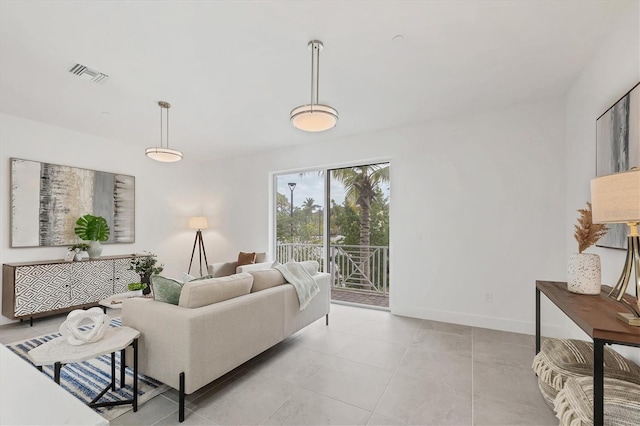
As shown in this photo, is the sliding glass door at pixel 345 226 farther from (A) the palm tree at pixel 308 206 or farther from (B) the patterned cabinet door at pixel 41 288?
(B) the patterned cabinet door at pixel 41 288

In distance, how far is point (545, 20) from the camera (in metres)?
2.06

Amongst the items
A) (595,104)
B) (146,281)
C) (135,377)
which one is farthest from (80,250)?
(595,104)

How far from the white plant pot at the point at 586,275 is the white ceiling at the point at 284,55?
5.52 ft

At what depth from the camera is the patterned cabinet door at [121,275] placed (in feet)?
14.2

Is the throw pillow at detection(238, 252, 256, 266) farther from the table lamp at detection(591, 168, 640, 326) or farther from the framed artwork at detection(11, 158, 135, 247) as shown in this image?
the table lamp at detection(591, 168, 640, 326)

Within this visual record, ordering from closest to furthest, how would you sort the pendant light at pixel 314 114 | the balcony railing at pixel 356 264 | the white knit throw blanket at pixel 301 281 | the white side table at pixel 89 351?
the white side table at pixel 89 351
the pendant light at pixel 314 114
the white knit throw blanket at pixel 301 281
the balcony railing at pixel 356 264

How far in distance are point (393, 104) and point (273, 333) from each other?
2.83 metres

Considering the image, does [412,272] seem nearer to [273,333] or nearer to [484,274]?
[484,274]

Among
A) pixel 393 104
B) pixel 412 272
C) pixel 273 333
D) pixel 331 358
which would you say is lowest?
pixel 331 358

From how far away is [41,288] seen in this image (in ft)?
11.9

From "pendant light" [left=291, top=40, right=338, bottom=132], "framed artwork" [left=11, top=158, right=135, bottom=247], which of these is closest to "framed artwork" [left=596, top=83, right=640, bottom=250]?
"pendant light" [left=291, top=40, right=338, bottom=132]

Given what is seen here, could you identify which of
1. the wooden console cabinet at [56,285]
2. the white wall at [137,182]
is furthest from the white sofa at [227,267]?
the white wall at [137,182]

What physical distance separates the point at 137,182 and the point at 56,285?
205 centimetres

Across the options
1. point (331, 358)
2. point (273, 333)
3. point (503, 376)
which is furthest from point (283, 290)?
point (503, 376)
